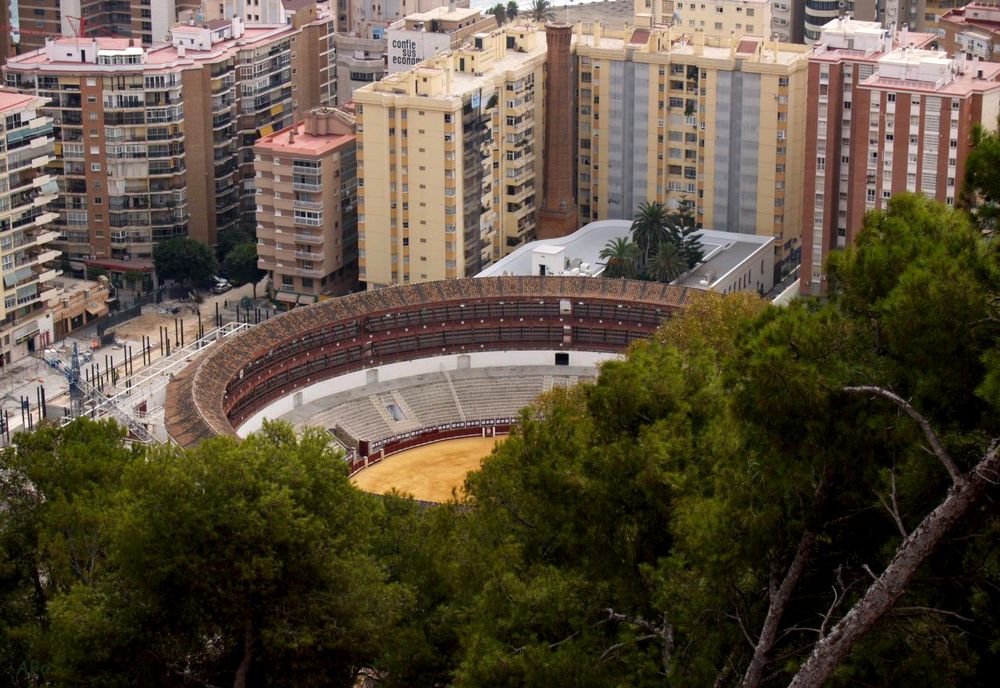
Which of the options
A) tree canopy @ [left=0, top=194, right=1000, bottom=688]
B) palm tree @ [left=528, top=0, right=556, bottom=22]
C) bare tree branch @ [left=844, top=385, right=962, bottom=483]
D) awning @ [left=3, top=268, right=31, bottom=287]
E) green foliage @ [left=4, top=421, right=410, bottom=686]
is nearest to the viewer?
bare tree branch @ [left=844, top=385, right=962, bottom=483]

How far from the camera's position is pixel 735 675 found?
34.8 m

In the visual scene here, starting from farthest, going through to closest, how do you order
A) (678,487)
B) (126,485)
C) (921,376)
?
(126,485)
(678,487)
(921,376)

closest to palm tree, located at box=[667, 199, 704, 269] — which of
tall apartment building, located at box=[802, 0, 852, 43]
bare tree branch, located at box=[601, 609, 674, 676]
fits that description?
tall apartment building, located at box=[802, 0, 852, 43]

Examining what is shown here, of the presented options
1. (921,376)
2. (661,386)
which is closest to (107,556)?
(661,386)

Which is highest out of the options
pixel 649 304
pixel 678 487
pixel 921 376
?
pixel 921 376

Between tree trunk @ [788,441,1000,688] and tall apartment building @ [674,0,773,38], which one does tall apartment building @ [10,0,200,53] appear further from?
tree trunk @ [788,441,1000,688]

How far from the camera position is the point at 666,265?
10069 centimetres

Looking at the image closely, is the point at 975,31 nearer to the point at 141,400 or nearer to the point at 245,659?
the point at 141,400

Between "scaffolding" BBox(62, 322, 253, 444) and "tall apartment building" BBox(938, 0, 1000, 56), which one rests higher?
"tall apartment building" BBox(938, 0, 1000, 56)

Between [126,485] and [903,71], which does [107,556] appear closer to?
[126,485]

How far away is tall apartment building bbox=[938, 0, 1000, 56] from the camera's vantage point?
111 meters

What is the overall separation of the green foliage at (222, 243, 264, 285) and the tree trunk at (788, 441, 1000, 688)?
271 feet

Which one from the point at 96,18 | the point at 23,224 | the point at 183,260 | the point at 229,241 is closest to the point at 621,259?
the point at 183,260

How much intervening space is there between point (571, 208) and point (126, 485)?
6303cm
